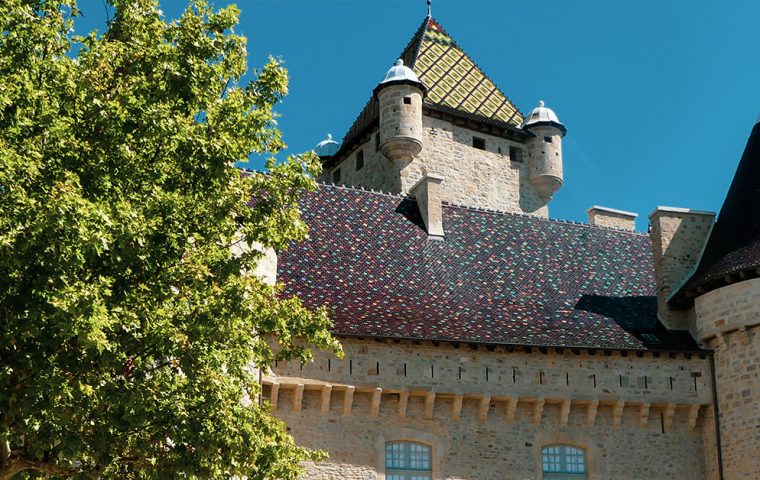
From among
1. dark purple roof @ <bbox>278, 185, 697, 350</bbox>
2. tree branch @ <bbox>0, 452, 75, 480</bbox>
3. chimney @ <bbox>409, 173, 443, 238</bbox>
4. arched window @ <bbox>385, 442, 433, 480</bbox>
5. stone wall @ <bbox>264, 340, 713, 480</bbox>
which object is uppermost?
chimney @ <bbox>409, 173, 443, 238</bbox>

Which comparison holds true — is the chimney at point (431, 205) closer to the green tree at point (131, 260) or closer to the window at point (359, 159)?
the window at point (359, 159)

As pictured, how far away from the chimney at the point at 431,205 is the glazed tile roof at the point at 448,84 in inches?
296

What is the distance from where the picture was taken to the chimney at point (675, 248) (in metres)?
24.4

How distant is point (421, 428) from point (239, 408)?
826cm

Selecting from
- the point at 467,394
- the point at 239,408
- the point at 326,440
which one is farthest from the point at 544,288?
the point at 239,408

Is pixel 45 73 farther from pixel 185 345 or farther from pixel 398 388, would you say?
pixel 398 388

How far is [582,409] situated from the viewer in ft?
73.8

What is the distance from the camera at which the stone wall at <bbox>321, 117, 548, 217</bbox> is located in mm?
32844

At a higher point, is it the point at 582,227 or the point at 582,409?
the point at 582,227

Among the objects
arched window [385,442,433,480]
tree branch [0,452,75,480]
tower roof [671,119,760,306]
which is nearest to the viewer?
tree branch [0,452,75,480]

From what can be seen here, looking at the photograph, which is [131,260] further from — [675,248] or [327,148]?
[327,148]

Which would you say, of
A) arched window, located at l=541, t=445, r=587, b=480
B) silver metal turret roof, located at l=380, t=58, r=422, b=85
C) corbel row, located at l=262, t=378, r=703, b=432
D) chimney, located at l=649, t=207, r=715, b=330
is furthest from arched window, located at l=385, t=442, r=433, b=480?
silver metal turret roof, located at l=380, t=58, r=422, b=85

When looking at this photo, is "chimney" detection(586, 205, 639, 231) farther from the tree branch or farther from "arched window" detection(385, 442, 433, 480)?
the tree branch

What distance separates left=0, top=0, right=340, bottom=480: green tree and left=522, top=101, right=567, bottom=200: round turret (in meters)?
20.2
